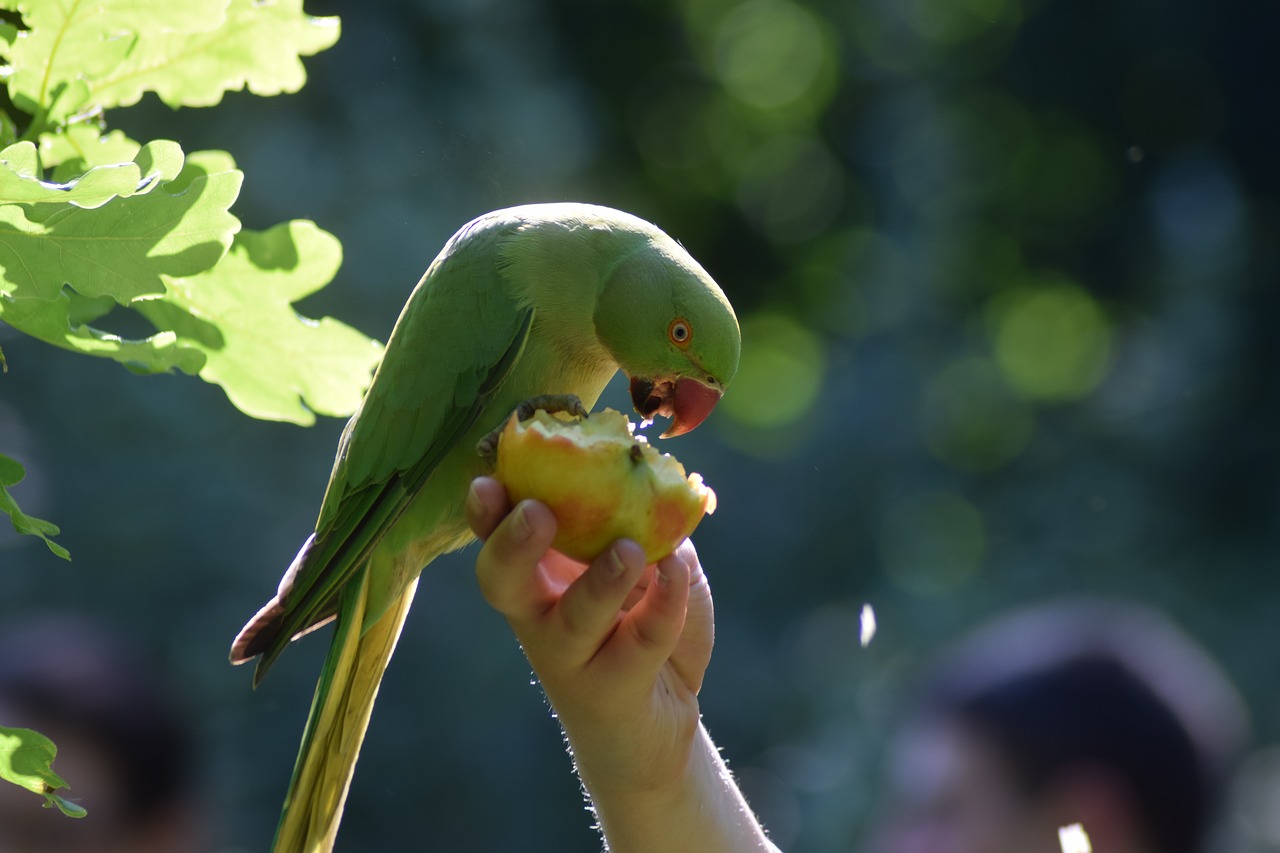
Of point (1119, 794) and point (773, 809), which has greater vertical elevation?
point (1119, 794)

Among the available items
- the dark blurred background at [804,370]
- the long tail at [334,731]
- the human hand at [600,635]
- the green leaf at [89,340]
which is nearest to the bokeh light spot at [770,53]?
the dark blurred background at [804,370]

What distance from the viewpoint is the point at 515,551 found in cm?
122

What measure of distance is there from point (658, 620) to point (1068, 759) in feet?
4.44

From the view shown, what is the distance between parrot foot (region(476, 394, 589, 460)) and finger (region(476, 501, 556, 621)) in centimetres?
19

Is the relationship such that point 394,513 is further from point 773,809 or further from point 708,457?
point 773,809

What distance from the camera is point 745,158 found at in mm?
8023

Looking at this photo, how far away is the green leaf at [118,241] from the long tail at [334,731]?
2.62 feet

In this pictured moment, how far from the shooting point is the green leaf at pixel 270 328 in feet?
3.59

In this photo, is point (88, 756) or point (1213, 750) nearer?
point (88, 756)

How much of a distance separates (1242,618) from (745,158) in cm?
428

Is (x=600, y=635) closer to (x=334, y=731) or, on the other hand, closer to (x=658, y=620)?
(x=658, y=620)

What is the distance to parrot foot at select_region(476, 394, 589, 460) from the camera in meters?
1.43

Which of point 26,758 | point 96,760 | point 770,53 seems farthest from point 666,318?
point 770,53

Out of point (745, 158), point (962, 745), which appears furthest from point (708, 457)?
point (745, 158)
